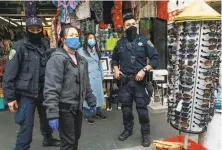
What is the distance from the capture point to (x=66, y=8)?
4.91 meters

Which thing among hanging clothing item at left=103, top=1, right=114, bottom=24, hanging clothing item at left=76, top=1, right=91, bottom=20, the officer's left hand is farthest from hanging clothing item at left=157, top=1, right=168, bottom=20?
the officer's left hand

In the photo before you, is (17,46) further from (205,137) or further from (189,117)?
(205,137)

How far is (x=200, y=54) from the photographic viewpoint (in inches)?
94.4

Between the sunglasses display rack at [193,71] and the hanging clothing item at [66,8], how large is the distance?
2.92 meters

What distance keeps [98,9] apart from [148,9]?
125 centimetres

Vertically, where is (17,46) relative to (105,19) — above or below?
below

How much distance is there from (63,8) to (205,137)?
3.72m

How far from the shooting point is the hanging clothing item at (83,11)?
16.7 feet

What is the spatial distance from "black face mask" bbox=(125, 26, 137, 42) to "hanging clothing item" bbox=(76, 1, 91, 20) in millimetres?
1932

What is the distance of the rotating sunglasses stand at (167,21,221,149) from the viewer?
2.37m

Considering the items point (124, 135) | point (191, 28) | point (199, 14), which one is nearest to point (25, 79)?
point (124, 135)

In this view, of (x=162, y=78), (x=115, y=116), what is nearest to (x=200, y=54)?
(x=115, y=116)

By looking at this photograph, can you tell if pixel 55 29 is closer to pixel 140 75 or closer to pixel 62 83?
pixel 140 75

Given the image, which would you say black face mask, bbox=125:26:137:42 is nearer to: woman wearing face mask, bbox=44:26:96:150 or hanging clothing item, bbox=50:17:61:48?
woman wearing face mask, bbox=44:26:96:150
